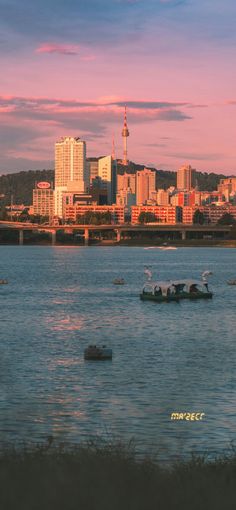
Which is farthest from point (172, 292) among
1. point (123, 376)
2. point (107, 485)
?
point (107, 485)

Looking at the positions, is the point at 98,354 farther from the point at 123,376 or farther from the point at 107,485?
the point at 107,485

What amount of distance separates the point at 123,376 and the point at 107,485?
28.7m

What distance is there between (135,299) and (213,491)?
95.4 metres

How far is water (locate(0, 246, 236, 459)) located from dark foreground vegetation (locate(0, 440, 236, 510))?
808 cm

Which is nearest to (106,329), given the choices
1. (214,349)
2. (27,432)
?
(214,349)

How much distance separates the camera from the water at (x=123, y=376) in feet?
102

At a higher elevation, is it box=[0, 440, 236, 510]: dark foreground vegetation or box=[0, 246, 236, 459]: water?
box=[0, 440, 236, 510]: dark foreground vegetation

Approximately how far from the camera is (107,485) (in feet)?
52.3

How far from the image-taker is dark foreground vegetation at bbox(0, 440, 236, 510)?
48.6ft

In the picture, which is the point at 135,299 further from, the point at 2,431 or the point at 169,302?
the point at 2,431

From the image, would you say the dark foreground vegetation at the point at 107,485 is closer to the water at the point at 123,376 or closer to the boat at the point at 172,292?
the water at the point at 123,376

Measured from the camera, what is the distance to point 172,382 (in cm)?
4247

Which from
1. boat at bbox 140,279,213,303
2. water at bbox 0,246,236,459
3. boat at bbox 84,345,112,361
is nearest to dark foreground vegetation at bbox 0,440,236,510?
water at bbox 0,246,236,459

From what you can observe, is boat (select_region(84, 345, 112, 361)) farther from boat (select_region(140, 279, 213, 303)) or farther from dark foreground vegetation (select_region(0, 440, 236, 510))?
boat (select_region(140, 279, 213, 303))
